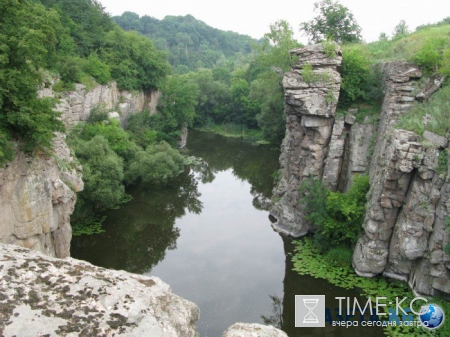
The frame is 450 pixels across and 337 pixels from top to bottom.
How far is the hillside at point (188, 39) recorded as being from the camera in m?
107

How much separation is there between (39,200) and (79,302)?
1141 centimetres

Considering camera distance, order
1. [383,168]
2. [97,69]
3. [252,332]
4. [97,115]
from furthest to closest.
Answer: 1. [97,69]
2. [97,115]
3. [383,168]
4. [252,332]

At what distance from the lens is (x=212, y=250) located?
68.6 feet

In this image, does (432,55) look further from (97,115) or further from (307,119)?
(97,115)

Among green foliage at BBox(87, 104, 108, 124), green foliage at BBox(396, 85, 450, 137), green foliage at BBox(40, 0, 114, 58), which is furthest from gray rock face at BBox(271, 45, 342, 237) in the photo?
green foliage at BBox(40, 0, 114, 58)

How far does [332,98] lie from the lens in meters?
19.0

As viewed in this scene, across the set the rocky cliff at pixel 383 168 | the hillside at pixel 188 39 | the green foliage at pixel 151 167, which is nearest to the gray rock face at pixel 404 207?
the rocky cliff at pixel 383 168

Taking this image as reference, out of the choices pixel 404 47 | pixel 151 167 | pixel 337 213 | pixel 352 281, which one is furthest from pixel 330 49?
pixel 151 167

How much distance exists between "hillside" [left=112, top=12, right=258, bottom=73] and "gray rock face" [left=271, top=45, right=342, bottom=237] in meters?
82.9

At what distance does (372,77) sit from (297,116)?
4.59m

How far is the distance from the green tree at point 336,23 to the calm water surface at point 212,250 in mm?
12351

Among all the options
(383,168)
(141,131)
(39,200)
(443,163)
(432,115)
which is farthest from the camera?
(141,131)

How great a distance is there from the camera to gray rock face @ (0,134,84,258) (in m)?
12.4

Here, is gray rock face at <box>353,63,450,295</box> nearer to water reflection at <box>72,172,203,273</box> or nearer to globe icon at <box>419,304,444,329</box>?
globe icon at <box>419,304,444,329</box>
